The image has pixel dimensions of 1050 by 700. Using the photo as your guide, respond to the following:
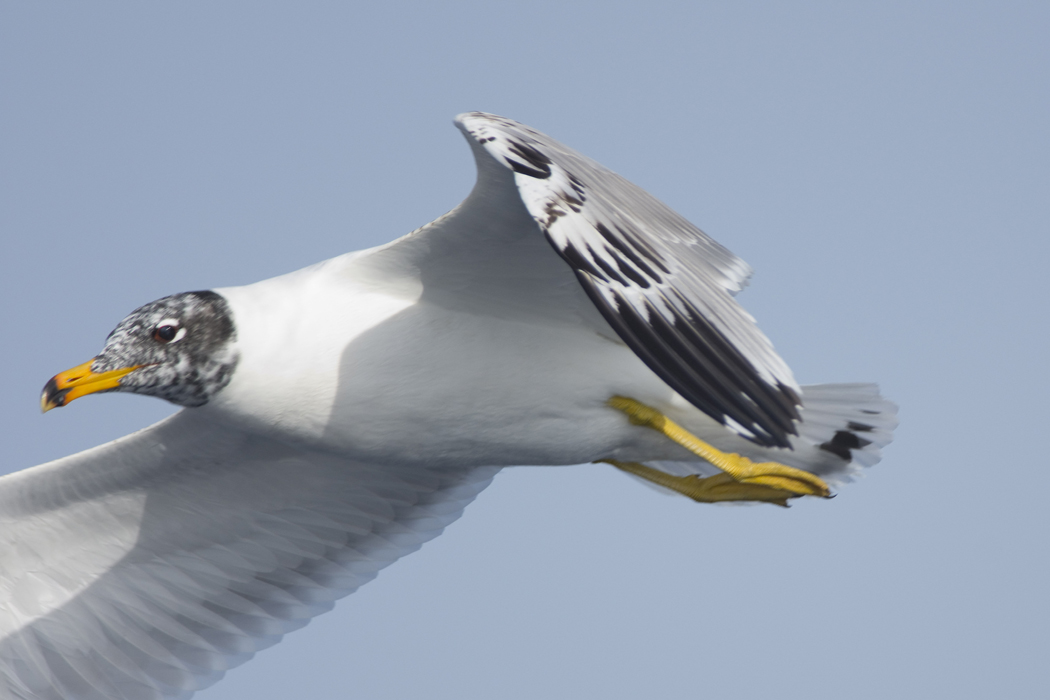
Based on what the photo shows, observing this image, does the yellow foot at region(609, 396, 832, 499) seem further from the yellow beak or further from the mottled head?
the yellow beak

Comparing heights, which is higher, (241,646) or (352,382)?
(352,382)

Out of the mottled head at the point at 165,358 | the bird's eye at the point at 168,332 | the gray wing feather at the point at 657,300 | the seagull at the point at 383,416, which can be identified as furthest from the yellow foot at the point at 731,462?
the bird's eye at the point at 168,332

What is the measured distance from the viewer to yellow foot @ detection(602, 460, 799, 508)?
5.20 m

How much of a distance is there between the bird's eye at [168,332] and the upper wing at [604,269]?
89 centimetres

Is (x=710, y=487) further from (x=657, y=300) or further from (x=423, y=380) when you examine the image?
(x=657, y=300)

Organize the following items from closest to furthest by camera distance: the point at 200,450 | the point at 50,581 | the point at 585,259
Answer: the point at 585,259
the point at 200,450
the point at 50,581

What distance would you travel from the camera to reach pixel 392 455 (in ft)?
15.9

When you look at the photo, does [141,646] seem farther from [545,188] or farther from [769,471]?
[545,188]

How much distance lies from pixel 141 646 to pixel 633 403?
3.30 m

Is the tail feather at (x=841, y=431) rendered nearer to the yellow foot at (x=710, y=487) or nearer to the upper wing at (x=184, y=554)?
the yellow foot at (x=710, y=487)

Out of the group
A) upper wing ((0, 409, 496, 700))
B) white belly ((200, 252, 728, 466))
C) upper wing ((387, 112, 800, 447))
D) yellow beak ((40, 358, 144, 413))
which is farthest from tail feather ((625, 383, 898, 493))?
yellow beak ((40, 358, 144, 413))

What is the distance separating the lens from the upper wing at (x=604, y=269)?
11.4 feet

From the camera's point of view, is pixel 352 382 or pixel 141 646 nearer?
pixel 352 382

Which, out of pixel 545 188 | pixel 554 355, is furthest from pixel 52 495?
pixel 545 188
